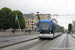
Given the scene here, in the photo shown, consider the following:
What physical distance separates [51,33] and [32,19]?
8929 centimetres

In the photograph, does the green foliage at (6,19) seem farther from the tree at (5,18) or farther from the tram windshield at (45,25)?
the tram windshield at (45,25)

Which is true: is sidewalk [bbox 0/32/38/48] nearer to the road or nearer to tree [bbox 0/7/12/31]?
the road

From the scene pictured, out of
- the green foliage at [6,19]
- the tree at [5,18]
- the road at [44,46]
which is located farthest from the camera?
the green foliage at [6,19]

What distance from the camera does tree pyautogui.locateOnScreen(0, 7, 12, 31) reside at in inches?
2544

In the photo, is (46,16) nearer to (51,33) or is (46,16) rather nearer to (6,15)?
(6,15)

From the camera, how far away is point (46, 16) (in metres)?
139

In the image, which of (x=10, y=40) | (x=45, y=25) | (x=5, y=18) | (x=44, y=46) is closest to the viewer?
(x=44, y=46)

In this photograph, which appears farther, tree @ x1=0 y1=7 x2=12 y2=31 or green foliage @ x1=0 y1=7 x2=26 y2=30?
green foliage @ x1=0 y1=7 x2=26 y2=30

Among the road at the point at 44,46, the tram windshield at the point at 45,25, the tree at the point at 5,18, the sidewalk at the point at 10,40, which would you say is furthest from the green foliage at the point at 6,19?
the road at the point at 44,46

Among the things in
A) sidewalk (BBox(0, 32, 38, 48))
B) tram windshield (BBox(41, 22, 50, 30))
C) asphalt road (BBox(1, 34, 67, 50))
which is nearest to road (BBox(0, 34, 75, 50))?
asphalt road (BBox(1, 34, 67, 50))

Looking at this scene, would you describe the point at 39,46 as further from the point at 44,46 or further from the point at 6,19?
the point at 6,19

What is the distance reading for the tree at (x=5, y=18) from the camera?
212 feet

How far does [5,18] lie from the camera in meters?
65.9

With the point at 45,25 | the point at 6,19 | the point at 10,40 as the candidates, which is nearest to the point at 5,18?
the point at 6,19
